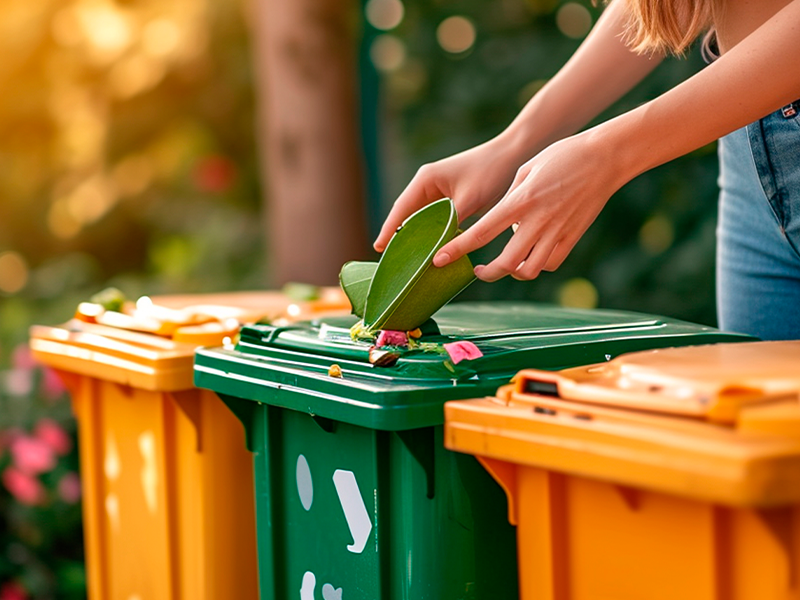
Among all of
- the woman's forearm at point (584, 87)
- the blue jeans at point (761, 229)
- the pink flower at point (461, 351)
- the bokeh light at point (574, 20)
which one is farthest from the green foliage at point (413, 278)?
the bokeh light at point (574, 20)

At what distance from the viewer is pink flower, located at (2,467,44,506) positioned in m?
3.67

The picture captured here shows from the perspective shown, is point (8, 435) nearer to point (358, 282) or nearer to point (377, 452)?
point (358, 282)

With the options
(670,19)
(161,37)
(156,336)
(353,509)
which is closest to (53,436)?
(156,336)

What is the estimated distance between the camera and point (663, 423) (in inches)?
48.2

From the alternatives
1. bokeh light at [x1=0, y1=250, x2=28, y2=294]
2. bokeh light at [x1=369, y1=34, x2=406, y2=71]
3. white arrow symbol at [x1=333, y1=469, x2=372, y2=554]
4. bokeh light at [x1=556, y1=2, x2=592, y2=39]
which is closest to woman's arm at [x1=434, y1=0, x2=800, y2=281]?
white arrow symbol at [x1=333, y1=469, x2=372, y2=554]

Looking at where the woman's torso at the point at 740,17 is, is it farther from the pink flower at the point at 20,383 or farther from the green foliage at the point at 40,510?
the pink flower at the point at 20,383

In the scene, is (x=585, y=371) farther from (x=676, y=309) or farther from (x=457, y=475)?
(x=676, y=309)

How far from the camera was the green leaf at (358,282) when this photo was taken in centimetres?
188

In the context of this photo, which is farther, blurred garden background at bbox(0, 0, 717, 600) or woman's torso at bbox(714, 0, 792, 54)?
blurred garden background at bbox(0, 0, 717, 600)

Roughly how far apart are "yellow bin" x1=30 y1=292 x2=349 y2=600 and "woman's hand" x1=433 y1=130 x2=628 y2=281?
0.85 meters

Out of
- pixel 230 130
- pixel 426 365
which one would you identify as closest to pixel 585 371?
pixel 426 365

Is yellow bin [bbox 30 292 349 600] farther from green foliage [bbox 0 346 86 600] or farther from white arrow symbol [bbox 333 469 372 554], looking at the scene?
green foliage [bbox 0 346 86 600]

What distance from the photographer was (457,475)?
159 cm

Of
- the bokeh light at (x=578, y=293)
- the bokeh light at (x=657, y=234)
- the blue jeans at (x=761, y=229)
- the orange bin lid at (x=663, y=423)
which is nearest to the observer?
the orange bin lid at (x=663, y=423)
